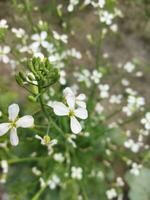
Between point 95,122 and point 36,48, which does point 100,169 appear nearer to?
point 95,122

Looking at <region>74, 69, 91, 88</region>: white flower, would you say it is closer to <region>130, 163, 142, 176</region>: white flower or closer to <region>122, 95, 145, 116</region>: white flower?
<region>122, 95, 145, 116</region>: white flower

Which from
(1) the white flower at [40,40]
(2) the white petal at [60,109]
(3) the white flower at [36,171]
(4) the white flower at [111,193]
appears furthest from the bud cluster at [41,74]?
(4) the white flower at [111,193]

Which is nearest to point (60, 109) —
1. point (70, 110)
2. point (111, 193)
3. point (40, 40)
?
point (70, 110)

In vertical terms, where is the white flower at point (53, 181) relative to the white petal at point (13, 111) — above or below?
above

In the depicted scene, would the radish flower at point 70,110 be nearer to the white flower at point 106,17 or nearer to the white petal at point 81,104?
the white petal at point 81,104

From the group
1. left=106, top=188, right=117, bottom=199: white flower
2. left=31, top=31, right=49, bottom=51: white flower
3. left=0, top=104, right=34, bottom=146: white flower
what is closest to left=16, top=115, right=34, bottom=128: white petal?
left=0, top=104, right=34, bottom=146: white flower

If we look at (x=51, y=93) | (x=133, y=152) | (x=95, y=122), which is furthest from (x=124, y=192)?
(x=51, y=93)
